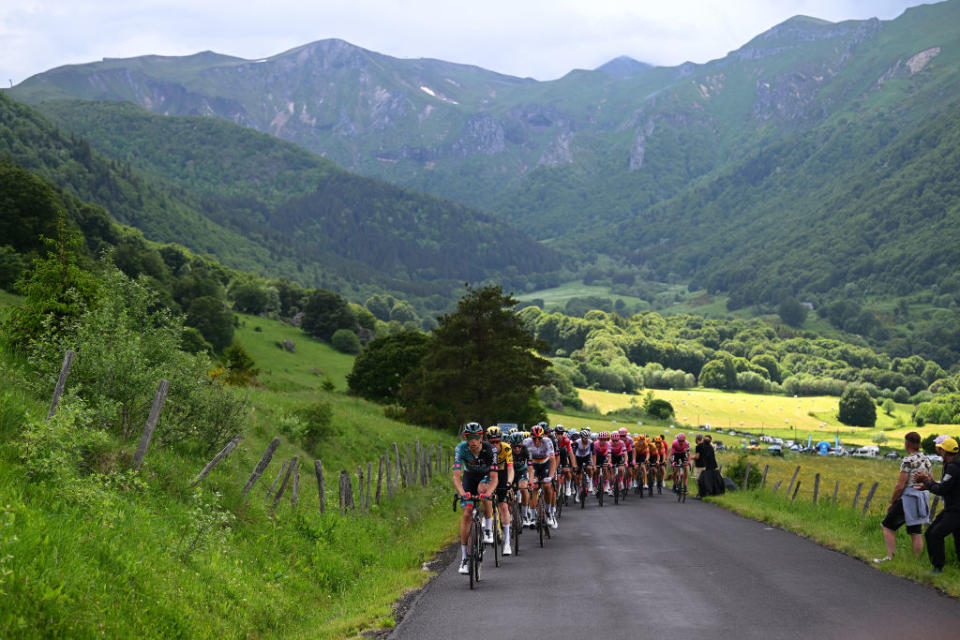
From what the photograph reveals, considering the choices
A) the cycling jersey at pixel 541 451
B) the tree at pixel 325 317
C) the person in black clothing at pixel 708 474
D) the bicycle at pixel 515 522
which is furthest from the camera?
the tree at pixel 325 317

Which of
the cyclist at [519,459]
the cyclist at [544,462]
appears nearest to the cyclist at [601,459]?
the cyclist at [544,462]

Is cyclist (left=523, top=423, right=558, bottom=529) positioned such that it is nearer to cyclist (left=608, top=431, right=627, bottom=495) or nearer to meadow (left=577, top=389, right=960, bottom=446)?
cyclist (left=608, top=431, right=627, bottom=495)

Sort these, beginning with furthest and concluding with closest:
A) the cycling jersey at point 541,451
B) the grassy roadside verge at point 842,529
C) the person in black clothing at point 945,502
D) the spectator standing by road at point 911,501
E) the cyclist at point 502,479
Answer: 1. the cycling jersey at point 541,451
2. the cyclist at point 502,479
3. the spectator standing by road at point 911,501
4. the grassy roadside verge at point 842,529
5. the person in black clothing at point 945,502

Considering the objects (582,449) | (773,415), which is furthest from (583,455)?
(773,415)

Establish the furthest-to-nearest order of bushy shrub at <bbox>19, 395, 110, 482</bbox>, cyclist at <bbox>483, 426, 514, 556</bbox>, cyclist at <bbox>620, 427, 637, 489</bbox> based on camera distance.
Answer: cyclist at <bbox>620, 427, 637, 489</bbox> < cyclist at <bbox>483, 426, 514, 556</bbox> < bushy shrub at <bbox>19, 395, 110, 482</bbox>

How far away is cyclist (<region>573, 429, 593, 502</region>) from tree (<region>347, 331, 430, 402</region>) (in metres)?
46.0

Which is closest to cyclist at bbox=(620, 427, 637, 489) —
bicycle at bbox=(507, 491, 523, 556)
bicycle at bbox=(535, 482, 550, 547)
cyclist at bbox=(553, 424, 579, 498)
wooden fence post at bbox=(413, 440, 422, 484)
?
cyclist at bbox=(553, 424, 579, 498)

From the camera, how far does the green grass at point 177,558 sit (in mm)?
7414

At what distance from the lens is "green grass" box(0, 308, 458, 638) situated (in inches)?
292

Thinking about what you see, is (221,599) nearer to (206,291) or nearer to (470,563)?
(470,563)

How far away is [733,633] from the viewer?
8.80 m

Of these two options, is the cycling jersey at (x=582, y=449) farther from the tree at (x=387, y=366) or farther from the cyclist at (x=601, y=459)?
the tree at (x=387, y=366)

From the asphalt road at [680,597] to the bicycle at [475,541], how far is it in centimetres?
28

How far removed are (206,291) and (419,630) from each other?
10591 cm
